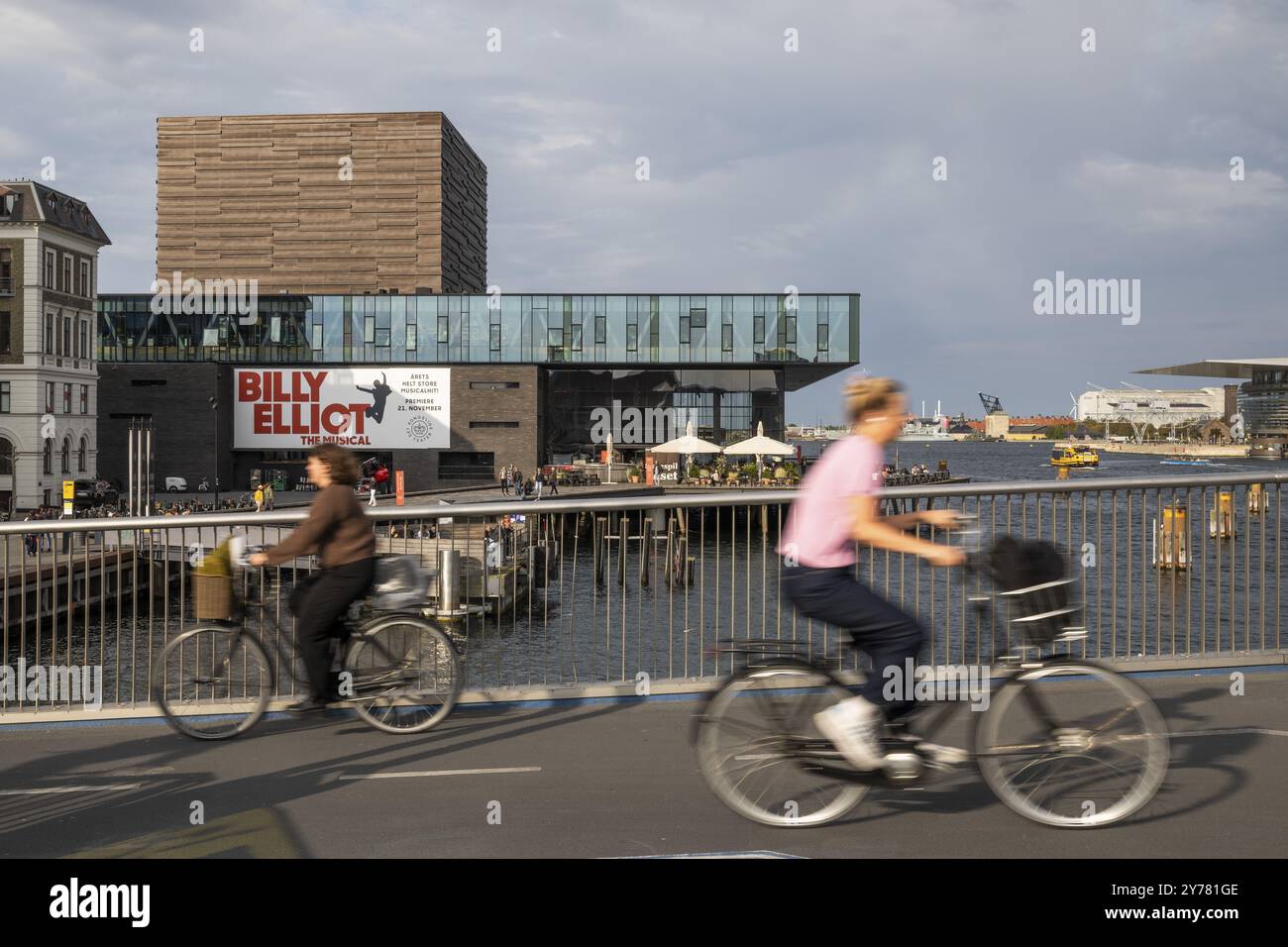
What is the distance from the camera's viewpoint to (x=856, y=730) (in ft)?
14.1

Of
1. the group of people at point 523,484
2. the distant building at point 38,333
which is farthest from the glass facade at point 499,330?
the distant building at point 38,333

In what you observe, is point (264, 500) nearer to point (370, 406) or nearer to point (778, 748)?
point (370, 406)

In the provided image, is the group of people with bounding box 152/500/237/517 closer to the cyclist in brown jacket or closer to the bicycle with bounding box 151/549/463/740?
the bicycle with bounding box 151/549/463/740

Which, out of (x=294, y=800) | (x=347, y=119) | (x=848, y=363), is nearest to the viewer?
(x=294, y=800)

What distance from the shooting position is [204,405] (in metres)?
72.4

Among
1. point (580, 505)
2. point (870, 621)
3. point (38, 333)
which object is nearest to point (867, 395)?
point (870, 621)

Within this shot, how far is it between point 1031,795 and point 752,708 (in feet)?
3.73

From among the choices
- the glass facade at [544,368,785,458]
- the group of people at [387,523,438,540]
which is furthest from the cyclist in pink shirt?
the glass facade at [544,368,785,458]

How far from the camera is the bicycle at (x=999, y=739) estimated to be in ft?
14.1

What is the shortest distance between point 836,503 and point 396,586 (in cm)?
281

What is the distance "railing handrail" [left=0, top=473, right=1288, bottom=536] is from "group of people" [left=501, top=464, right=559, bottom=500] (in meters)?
48.6

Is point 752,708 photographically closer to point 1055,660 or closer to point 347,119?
point 1055,660

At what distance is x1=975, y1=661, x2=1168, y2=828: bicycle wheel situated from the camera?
423cm
